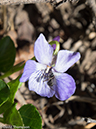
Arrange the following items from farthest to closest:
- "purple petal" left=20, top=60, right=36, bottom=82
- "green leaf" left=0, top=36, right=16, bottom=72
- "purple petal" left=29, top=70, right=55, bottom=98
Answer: "green leaf" left=0, top=36, right=16, bottom=72 → "purple petal" left=29, top=70, right=55, bottom=98 → "purple petal" left=20, top=60, right=36, bottom=82

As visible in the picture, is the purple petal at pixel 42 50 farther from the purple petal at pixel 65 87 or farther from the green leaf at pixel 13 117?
the green leaf at pixel 13 117

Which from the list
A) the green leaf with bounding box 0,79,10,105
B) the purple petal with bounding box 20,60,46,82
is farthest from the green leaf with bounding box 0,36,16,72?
the purple petal with bounding box 20,60,46,82

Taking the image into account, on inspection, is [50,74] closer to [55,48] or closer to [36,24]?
[55,48]

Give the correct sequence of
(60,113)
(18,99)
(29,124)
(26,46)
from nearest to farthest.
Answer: (29,124) → (18,99) → (60,113) → (26,46)

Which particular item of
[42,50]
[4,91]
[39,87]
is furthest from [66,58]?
[4,91]

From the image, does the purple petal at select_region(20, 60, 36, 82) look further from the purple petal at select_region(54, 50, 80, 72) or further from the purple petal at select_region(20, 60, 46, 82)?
the purple petal at select_region(54, 50, 80, 72)

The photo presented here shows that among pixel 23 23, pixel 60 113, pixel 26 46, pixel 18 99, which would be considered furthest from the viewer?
pixel 23 23

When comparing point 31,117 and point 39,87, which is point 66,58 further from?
point 31,117

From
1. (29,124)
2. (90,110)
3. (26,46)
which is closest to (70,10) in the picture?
(26,46)
